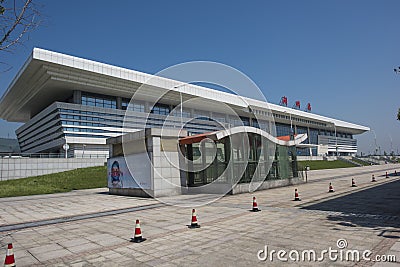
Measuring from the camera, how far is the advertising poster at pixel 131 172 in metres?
19.8

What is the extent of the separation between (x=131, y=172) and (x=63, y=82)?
3786 centimetres

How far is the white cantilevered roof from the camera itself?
47.2 metres

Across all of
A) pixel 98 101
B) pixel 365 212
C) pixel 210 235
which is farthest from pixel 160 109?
pixel 210 235

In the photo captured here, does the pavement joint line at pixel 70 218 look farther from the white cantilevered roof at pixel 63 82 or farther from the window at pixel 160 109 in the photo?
the window at pixel 160 109

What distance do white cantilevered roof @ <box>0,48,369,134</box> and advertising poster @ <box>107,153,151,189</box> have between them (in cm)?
3111

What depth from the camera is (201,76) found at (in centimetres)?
1245

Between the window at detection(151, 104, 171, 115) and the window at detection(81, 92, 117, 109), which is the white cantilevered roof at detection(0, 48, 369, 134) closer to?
the window at detection(81, 92, 117, 109)

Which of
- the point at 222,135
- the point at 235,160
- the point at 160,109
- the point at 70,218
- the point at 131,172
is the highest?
the point at 160,109

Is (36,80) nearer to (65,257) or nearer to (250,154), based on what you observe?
(250,154)

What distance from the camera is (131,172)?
69.4 ft

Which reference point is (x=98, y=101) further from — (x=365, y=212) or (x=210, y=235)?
(x=365, y=212)

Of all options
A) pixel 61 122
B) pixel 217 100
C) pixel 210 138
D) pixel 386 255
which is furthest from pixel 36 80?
pixel 386 255

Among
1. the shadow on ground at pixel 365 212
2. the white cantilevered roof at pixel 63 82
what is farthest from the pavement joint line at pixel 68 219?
the white cantilevered roof at pixel 63 82

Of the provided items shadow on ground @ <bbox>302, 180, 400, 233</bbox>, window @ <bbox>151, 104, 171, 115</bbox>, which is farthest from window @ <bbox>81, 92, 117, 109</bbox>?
shadow on ground @ <bbox>302, 180, 400, 233</bbox>
